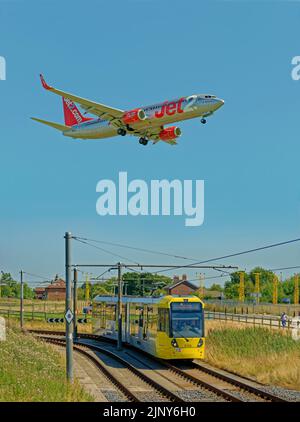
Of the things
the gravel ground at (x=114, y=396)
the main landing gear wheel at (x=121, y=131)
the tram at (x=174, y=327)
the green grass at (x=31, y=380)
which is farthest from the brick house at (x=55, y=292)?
the gravel ground at (x=114, y=396)

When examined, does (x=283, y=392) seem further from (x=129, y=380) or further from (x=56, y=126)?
(x=56, y=126)

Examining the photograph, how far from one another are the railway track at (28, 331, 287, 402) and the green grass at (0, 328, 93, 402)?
3319mm

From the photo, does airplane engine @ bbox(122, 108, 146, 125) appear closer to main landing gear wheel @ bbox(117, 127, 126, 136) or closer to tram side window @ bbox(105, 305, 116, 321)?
main landing gear wheel @ bbox(117, 127, 126, 136)

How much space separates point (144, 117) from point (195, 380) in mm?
21279

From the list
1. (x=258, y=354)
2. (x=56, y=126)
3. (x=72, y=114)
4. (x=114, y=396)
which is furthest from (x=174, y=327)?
(x=72, y=114)

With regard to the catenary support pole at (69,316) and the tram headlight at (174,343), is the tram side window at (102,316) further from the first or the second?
the catenary support pole at (69,316)

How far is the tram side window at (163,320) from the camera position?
2670 cm

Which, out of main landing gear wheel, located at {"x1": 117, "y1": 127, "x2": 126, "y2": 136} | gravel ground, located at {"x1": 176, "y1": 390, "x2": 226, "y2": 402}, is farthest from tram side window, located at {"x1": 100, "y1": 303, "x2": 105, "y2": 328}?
gravel ground, located at {"x1": 176, "y1": 390, "x2": 226, "y2": 402}

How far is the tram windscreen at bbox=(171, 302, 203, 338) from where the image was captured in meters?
26.6

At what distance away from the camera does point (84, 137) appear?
48.6 m

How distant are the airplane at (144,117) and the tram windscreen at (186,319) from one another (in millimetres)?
12781

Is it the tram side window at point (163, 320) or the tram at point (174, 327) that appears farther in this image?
the tram side window at point (163, 320)

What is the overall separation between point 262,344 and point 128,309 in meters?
8.34
